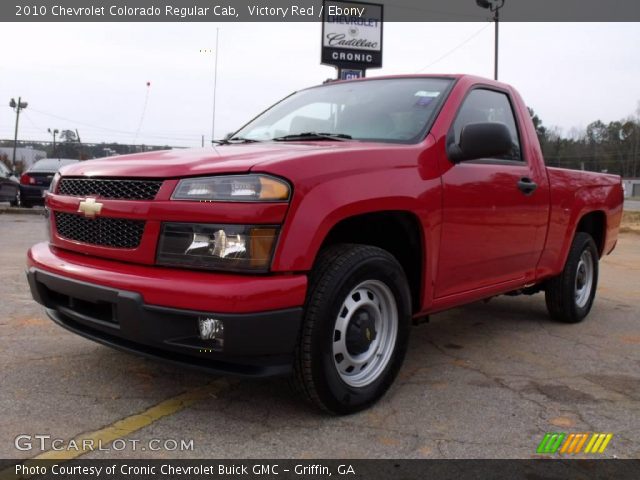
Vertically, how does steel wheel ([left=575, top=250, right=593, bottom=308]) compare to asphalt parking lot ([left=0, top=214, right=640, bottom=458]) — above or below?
above

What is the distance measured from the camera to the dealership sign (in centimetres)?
1453

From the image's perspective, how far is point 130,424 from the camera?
106 inches

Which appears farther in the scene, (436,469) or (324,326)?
(324,326)

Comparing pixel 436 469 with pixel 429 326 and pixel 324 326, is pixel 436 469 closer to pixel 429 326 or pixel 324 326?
pixel 324 326

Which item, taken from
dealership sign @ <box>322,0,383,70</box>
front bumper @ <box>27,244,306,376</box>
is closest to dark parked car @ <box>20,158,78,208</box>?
dealership sign @ <box>322,0,383,70</box>

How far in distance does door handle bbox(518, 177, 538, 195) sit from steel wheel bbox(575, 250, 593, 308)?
141 cm

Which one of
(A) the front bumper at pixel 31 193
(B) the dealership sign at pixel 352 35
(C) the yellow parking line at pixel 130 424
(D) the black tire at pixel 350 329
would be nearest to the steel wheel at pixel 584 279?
(D) the black tire at pixel 350 329

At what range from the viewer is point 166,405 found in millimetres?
2939

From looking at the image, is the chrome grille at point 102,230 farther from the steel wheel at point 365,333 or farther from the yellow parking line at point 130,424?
the steel wheel at point 365,333

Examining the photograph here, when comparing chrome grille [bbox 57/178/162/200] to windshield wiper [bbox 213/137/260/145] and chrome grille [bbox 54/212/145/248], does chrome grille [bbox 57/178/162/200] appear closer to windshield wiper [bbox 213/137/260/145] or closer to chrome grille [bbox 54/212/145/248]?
chrome grille [bbox 54/212/145/248]

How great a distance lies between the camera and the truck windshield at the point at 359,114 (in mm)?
3463

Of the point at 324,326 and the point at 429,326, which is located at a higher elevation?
the point at 324,326

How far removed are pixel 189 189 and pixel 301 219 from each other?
1.64 feet

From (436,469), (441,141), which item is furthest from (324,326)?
(441,141)
